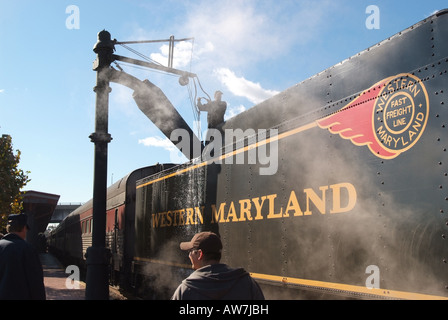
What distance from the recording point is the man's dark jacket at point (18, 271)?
3.29 meters

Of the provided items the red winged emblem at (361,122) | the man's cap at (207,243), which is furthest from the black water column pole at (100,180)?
the man's cap at (207,243)

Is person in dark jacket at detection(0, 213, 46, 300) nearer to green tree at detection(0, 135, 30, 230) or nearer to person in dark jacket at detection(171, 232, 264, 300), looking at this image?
person in dark jacket at detection(171, 232, 264, 300)

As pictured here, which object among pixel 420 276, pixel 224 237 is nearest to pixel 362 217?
pixel 420 276

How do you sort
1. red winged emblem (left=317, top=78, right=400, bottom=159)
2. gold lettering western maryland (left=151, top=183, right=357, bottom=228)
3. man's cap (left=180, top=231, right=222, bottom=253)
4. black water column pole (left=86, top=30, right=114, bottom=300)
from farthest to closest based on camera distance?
1. black water column pole (left=86, top=30, right=114, bottom=300)
2. gold lettering western maryland (left=151, top=183, right=357, bottom=228)
3. red winged emblem (left=317, top=78, right=400, bottom=159)
4. man's cap (left=180, top=231, right=222, bottom=253)

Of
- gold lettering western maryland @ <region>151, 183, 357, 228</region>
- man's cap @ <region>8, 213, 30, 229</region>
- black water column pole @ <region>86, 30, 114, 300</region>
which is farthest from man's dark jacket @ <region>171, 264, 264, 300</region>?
black water column pole @ <region>86, 30, 114, 300</region>

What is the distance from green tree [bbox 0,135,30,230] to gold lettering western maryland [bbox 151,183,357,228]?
27.2ft

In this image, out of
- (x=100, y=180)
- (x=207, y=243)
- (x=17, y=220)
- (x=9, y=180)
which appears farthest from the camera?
(x=9, y=180)

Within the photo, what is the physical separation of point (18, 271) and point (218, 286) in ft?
6.83

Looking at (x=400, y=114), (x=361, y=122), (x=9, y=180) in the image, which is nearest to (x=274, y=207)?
(x=361, y=122)

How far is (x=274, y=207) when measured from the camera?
4297 millimetres

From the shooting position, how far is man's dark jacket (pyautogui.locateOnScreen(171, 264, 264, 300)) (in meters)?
2.03

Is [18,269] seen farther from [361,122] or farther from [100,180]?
[100,180]

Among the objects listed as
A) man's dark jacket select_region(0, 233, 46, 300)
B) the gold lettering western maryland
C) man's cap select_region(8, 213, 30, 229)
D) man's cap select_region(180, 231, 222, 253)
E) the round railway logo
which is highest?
the round railway logo

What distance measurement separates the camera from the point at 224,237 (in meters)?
5.21
